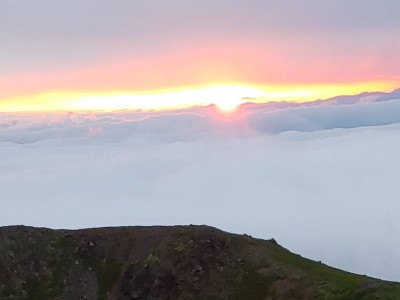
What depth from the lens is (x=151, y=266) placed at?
7956 cm

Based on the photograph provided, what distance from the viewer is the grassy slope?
7294cm

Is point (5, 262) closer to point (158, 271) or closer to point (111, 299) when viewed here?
point (111, 299)

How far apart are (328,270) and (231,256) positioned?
1301 cm

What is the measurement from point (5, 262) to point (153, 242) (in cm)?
2140

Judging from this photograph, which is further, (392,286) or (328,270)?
(328,270)

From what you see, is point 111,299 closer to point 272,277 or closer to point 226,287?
point 226,287

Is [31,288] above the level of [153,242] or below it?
below

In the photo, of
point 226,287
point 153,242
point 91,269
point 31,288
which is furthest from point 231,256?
point 31,288

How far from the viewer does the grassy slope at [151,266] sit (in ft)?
239

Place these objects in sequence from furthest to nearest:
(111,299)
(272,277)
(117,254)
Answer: (117,254) < (111,299) < (272,277)

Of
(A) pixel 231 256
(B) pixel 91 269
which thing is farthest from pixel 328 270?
(B) pixel 91 269

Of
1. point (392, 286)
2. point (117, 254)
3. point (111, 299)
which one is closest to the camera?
point (392, 286)

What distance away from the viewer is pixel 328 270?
74.0 metres

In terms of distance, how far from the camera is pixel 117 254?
3297 inches
